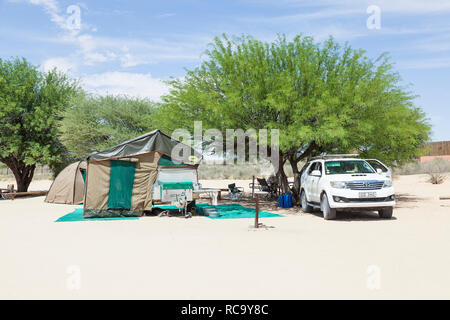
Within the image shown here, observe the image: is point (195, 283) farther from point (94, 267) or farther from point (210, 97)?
point (210, 97)

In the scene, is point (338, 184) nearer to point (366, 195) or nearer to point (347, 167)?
point (366, 195)

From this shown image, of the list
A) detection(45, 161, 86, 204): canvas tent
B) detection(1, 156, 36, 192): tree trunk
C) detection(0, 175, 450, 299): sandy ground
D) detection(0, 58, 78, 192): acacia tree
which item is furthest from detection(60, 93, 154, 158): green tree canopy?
detection(0, 175, 450, 299): sandy ground

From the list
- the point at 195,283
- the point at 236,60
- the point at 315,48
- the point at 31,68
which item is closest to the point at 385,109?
the point at 315,48

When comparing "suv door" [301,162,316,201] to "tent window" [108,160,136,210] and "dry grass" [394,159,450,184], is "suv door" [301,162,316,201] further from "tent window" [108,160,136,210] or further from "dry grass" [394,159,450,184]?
"dry grass" [394,159,450,184]

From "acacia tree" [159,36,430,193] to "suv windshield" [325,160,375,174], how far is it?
0.88 m

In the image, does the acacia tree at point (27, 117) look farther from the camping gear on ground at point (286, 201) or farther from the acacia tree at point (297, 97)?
the camping gear on ground at point (286, 201)

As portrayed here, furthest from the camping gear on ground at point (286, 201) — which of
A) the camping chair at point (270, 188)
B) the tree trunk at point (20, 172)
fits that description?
the tree trunk at point (20, 172)

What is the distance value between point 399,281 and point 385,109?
1139cm

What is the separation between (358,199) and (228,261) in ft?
21.9

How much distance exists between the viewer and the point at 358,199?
11.9 metres
